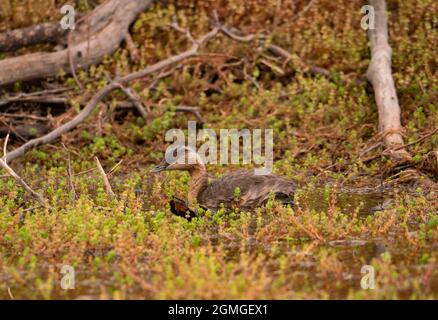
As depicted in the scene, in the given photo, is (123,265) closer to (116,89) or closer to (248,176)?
(248,176)

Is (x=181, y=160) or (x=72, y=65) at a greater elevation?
(x=72, y=65)

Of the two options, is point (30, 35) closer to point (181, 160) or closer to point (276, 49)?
point (276, 49)

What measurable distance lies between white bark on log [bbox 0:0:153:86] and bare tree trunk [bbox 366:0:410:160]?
12.0 feet

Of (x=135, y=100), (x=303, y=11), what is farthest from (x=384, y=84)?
(x=135, y=100)

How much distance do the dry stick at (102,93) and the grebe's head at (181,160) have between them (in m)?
2.11

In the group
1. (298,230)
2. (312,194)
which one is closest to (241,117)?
(312,194)

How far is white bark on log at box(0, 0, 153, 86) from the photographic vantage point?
43.5ft

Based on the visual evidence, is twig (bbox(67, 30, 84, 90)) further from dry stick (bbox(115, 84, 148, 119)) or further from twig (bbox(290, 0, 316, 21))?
twig (bbox(290, 0, 316, 21))

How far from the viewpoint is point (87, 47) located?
528 inches

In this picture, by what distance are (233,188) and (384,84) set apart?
3.58 metres

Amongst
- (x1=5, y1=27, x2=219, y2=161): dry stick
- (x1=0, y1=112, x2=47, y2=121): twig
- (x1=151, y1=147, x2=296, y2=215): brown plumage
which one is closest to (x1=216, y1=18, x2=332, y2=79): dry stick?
(x1=5, y1=27, x2=219, y2=161): dry stick

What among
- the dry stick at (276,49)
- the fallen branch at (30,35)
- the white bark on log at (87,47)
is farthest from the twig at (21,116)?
the dry stick at (276,49)

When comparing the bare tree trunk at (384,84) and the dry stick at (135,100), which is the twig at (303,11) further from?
the dry stick at (135,100)

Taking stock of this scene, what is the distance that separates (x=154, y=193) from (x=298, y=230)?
2395mm
